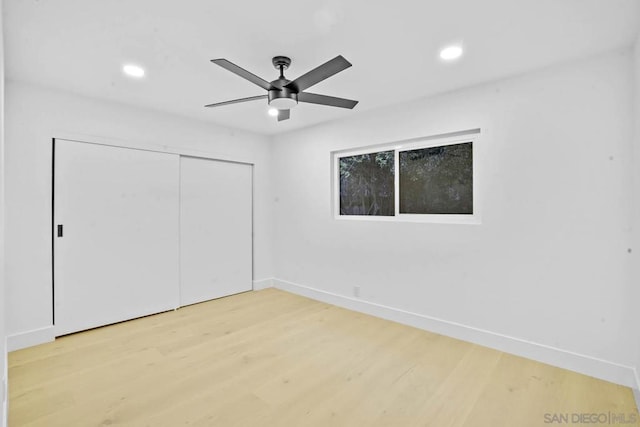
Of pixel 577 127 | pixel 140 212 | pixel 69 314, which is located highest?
pixel 577 127

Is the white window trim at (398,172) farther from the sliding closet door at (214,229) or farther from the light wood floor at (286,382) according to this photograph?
the sliding closet door at (214,229)

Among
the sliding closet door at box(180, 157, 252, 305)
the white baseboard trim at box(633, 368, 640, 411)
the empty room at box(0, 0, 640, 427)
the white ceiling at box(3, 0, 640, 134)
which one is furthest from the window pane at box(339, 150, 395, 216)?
the white baseboard trim at box(633, 368, 640, 411)

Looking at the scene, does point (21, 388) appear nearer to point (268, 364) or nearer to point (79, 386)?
point (79, 386)

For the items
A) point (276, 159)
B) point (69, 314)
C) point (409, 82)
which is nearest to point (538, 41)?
point (409, 82)

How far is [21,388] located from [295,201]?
10.7ft

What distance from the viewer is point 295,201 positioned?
179 inches

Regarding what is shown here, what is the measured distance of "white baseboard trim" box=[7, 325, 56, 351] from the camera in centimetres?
270

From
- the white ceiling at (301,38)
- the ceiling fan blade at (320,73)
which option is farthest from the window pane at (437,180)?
the ceiling fan blade at (320,73)

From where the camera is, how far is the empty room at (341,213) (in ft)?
6.36

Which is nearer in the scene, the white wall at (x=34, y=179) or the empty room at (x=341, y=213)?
the empty room at (x=341, y=213)

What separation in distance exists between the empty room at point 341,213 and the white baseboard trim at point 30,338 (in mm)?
16

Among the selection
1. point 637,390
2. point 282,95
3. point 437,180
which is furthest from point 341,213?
point 637,390

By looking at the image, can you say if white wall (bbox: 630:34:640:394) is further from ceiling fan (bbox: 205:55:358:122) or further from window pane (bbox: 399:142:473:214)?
ceiling fan (bbox: 205:55:358:122)

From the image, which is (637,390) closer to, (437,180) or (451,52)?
(437,180)
